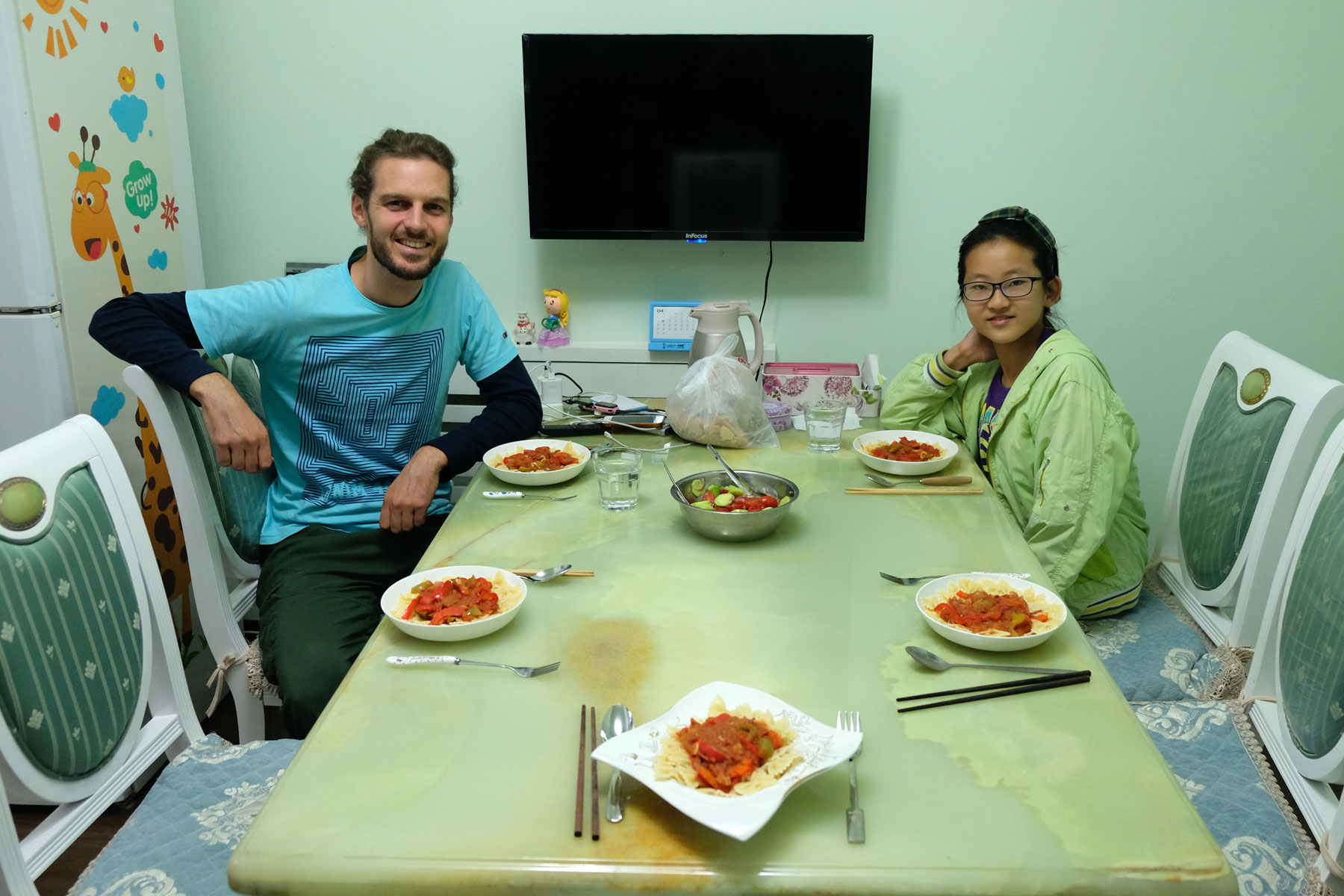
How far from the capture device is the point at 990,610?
47.8 inches

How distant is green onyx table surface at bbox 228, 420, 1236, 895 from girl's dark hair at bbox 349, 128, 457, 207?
0.95m

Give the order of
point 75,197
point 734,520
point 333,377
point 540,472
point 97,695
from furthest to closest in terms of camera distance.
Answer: point 75,197
point 333,377
point 540,472
point 734,520
point 97,695

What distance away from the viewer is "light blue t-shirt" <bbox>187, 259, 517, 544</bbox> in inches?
76.7

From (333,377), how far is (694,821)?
4.74ft

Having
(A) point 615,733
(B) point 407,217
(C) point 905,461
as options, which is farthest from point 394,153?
(A) point 615,733

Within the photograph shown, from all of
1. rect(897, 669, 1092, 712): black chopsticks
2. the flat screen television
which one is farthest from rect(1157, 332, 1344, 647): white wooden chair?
the flat screen television

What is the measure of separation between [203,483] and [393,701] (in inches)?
35.6

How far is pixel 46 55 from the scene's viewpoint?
215 centimetres

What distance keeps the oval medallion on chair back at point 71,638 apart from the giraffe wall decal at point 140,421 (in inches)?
38.3

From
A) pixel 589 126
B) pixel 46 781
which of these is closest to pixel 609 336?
pixel 589 126

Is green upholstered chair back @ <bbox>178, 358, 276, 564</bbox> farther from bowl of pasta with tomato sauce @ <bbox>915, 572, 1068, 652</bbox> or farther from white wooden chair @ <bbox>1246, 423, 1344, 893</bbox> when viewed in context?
white wooden chair @ <bbox>1246, 423, 1344, 893</bbox>

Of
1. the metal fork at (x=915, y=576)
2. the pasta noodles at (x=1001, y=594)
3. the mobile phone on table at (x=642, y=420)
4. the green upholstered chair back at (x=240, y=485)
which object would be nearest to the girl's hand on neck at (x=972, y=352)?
the mobile phone on table at (x=642, y=420)

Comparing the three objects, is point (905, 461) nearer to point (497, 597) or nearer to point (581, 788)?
point (497, 597)

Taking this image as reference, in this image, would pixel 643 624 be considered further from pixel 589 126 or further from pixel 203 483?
pixel 589 126
